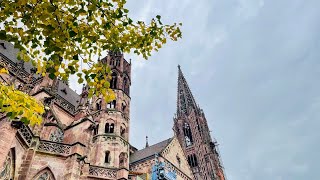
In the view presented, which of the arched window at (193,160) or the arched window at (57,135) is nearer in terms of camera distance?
the arched window at (57,135)

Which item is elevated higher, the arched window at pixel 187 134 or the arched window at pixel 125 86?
the arched window at pixel 187 134

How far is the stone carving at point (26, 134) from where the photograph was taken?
597 inches

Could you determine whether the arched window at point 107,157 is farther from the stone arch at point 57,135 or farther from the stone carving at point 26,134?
the stone carving at point 26,134

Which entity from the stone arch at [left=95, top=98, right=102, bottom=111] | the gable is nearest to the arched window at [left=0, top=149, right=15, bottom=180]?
the stone arch at [left=95, top=98, right=102, bottom=111]

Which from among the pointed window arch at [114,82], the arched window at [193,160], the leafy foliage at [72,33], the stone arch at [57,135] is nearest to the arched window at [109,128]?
the stone arch at [57,135]

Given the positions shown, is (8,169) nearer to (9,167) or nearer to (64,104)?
(9,167)

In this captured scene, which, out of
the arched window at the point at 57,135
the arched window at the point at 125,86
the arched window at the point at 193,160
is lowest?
the arched window at the point at 57,135

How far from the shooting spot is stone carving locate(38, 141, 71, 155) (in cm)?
1650

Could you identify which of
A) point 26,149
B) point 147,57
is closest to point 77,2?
point 147,57

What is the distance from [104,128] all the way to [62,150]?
7602 mm

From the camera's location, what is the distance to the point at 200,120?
199 feet

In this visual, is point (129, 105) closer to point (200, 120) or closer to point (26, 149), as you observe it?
point (26, 149)

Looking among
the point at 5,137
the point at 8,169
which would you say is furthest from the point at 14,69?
the point at 5,137

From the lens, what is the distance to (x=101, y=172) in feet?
62.7
